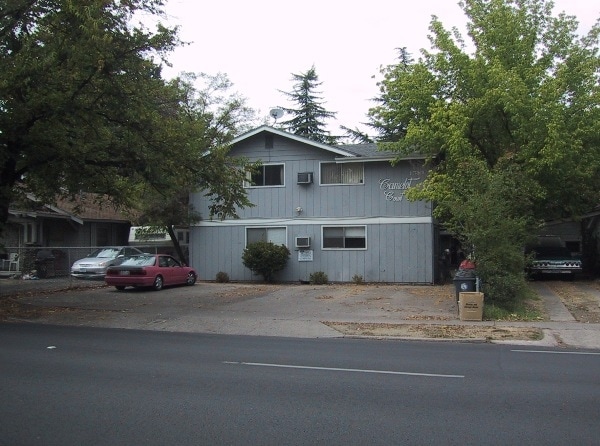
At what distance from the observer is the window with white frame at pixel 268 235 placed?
2658cm

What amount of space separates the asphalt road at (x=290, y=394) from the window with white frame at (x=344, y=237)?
14.2 meters

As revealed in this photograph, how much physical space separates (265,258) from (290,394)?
1788cm

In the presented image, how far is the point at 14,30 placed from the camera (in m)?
14.4

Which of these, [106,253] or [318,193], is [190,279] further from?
[318,193]

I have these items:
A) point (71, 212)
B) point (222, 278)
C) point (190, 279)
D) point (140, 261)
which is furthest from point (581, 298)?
point (71, 212)

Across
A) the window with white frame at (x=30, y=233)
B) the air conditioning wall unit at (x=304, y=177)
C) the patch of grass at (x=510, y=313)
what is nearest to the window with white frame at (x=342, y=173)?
the air conditioning wall unit at (x=304, y=177)

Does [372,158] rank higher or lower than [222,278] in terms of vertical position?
higher

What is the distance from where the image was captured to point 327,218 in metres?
25.8

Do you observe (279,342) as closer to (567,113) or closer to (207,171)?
(207,171)

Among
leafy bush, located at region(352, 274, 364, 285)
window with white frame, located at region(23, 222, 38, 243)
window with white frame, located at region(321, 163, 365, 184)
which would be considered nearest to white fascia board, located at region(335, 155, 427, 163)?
window with white frame, located at region(321, 163, 365, 184)

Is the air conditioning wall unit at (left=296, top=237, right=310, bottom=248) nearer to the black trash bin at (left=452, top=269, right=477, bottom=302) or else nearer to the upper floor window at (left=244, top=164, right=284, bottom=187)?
the upper floor window at (left=244, top=164, right=284, bottom=187)

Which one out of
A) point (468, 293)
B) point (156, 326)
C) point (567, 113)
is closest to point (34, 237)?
point (156, 326)

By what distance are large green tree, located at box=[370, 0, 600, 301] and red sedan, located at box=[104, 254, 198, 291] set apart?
9824 mm

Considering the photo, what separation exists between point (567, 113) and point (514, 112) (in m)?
2.78
